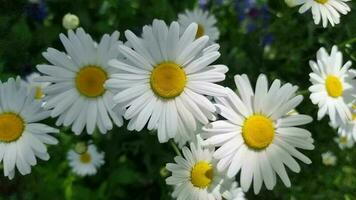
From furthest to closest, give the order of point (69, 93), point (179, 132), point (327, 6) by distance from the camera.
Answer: point (327, 6) < point (69, 93) < point (179, 132)

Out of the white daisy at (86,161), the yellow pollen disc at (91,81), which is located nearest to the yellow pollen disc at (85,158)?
the white daisy at (86,161)

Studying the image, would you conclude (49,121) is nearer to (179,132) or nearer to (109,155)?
(109,155)

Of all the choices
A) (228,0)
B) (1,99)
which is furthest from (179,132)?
Answer: (228,0)

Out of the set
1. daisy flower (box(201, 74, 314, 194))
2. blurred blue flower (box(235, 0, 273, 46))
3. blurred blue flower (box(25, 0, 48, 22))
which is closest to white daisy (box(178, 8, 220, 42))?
blurred blue flower (box(235, 0, 273, 46))

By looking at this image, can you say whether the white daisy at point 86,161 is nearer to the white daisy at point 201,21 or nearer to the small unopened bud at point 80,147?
the small unopened bud at point 80,147

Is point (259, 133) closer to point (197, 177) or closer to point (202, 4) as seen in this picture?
point (197, 177)

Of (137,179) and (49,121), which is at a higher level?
(49,121)

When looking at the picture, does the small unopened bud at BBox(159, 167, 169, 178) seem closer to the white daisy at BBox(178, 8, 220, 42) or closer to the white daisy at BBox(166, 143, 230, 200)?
the white daisy at BBox(166, 143, 230, 200)
